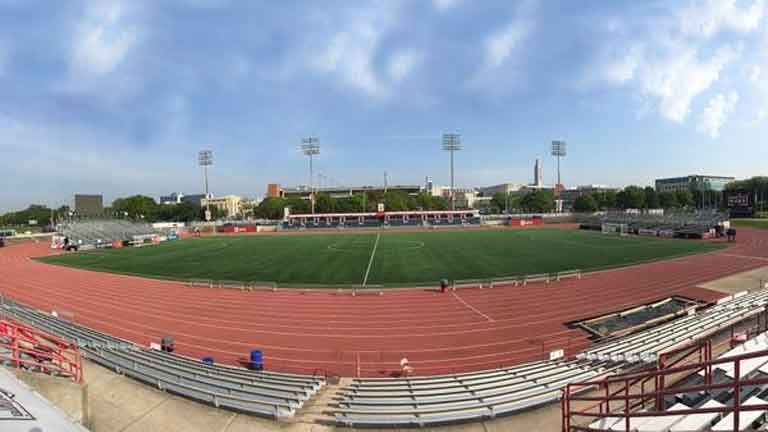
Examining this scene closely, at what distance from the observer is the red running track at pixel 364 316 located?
13.3 m

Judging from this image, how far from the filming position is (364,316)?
57.2ft

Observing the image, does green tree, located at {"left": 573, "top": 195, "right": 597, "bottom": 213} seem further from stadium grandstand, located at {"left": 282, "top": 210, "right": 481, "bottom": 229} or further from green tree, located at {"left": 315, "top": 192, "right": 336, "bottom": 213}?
green tree, located at {"left": 315, "top": 192, "right": 336, "bottom": 213}

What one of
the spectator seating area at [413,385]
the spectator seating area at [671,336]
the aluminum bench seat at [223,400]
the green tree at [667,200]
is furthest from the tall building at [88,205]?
the green tree at [667,200]

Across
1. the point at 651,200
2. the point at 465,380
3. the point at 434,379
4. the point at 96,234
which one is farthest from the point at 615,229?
the point at 96,234

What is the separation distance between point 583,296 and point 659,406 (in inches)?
644

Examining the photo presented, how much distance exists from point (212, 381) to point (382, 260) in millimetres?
25168

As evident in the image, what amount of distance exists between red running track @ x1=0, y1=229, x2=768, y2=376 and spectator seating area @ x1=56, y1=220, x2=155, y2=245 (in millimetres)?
26595

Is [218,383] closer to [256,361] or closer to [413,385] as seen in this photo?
[256,361]

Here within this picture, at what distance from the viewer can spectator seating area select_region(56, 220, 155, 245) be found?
49.8m

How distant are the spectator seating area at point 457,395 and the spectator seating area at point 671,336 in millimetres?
641

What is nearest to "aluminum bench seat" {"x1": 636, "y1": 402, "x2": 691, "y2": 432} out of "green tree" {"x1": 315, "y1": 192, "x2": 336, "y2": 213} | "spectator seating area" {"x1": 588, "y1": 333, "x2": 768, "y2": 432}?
"spectator seating area" {"x1": 588, "y1": 333, "x2": 768, "y2": 432}

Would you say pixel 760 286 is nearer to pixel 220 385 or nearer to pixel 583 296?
pixel 583 296

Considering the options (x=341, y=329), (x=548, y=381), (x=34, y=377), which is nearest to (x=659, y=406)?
(x=548, y=381)

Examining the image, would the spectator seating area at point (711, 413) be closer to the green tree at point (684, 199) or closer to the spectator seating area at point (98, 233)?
the spectator seating area at point (98, 233)
